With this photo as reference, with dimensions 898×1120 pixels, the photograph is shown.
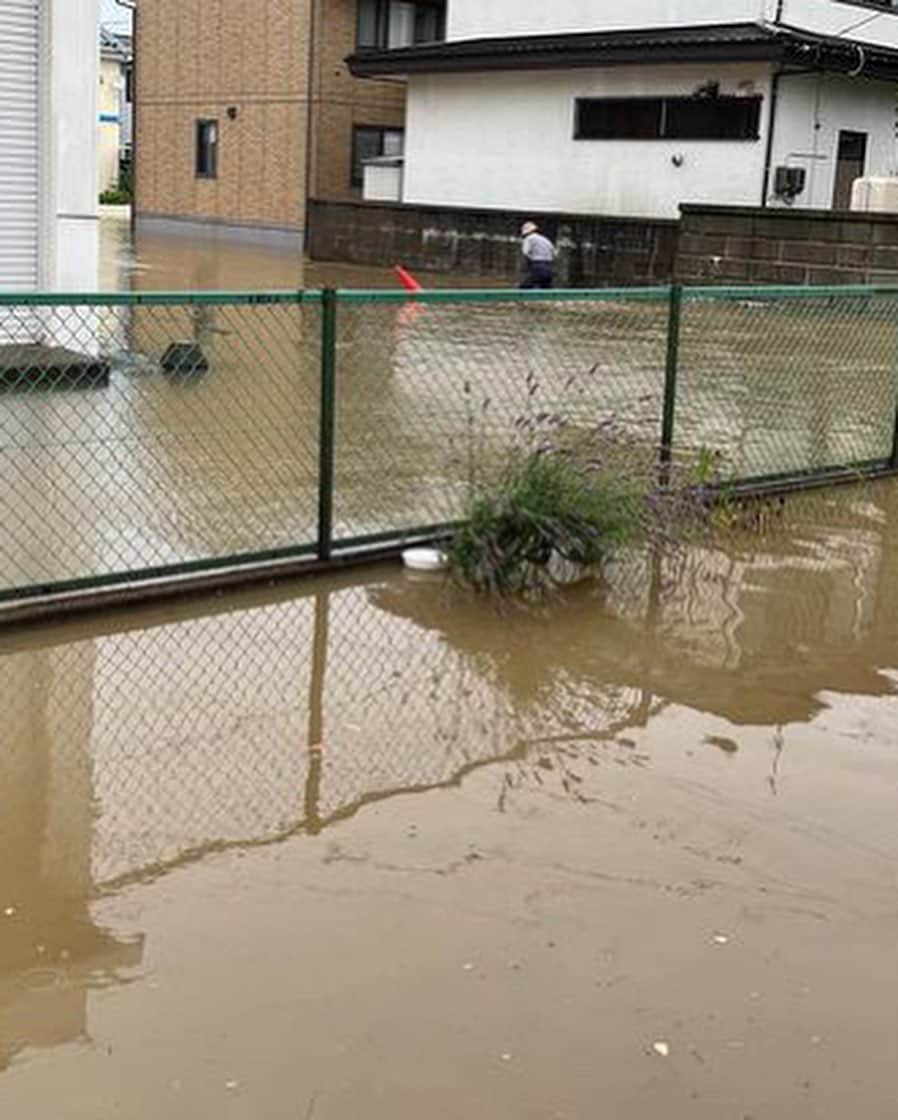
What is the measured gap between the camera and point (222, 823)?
14.5ft

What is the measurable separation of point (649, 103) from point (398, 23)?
11.8m

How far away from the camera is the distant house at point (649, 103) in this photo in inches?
1066

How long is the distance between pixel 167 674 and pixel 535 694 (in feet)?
4.44

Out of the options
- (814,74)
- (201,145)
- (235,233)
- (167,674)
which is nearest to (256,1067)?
(167,674)

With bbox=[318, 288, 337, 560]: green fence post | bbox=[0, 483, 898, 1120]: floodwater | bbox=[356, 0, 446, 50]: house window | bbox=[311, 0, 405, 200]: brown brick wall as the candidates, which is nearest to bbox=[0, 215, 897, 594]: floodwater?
bbox=[318, 288, 337, 560]: green fence post

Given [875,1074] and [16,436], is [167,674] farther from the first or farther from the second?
[16,436]

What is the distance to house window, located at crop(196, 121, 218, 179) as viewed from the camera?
41.8 m

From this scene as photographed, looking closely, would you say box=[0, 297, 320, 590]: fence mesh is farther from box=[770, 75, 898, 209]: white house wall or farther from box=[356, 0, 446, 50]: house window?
box=[356, 0, 446, 50]: house window

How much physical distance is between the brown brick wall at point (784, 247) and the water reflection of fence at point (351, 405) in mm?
2662

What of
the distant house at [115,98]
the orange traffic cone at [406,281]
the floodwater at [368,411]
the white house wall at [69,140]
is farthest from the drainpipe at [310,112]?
the distant house at [115,98]

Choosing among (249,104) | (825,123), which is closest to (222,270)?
(249,104)

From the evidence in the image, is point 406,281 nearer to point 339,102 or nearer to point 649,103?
point 649,103

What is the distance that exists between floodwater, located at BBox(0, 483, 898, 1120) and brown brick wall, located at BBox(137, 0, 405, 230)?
32852mm

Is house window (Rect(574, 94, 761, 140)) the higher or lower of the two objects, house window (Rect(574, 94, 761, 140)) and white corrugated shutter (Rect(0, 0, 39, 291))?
the higher
